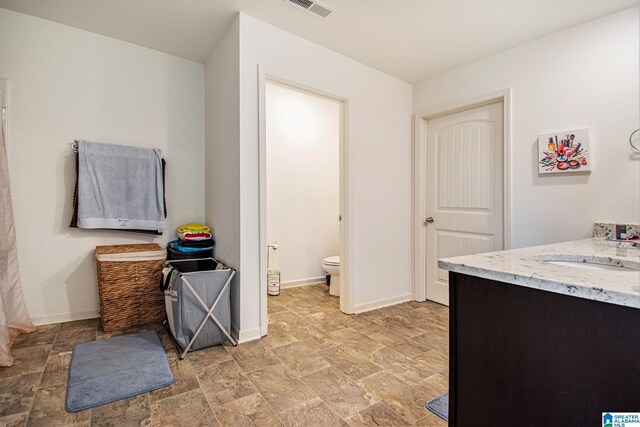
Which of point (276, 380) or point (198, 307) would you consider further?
point (198, 307)

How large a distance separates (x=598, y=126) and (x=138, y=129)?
12.2 feet

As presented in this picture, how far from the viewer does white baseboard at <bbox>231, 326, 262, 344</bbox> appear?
7.61ft

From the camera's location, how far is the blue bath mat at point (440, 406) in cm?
153

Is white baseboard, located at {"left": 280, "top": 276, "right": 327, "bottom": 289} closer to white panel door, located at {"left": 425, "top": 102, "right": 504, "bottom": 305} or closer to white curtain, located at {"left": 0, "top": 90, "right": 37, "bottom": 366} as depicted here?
white panel door, located at {"left": 425, "top": 102, "right": 504, "bottom": 305}

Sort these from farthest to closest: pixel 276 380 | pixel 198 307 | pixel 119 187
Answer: pixel 119 187, pixel 198 307, pixel 276 380

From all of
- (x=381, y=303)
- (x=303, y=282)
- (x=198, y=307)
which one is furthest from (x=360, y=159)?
(x=198, y=307)

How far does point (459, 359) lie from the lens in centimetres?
A: 102

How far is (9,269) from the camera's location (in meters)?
2.30

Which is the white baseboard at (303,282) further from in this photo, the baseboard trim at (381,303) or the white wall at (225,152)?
the white wall at (225,152)

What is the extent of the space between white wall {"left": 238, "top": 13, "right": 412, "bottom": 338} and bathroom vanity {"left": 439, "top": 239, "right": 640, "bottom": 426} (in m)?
1.68

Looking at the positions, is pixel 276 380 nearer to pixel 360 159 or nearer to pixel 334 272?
pixel 334 272

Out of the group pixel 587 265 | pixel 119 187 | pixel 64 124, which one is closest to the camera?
pixel 587 265

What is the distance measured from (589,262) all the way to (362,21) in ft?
6.99

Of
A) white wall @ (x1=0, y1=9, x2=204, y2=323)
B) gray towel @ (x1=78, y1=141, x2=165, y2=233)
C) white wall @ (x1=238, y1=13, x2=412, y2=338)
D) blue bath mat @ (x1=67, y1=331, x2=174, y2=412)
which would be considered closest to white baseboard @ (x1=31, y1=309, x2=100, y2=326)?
white wall @ (x1=0, y1=9, x2=204, y2=323)
